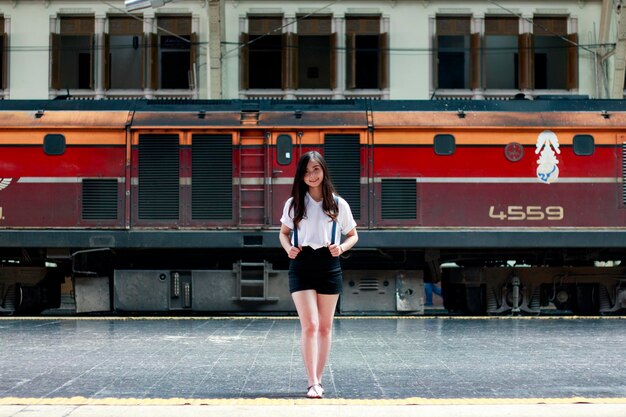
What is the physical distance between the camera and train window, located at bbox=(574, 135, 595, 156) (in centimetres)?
1695

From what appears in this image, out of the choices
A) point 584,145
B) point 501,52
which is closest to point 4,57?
point 501,52

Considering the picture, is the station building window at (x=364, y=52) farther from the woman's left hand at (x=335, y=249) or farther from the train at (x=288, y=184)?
the woman's left hand at (x=335, y=249)

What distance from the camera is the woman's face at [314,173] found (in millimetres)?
7855

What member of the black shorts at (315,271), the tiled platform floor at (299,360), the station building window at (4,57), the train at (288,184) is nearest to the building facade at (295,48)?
the station building window at (4,57)

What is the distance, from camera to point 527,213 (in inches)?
669

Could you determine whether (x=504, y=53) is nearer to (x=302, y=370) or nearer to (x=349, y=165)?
(x=349, y=165)

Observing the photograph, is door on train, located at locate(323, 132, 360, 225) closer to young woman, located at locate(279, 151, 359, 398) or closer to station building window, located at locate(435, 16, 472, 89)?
young woman, located at locate(279, 151, 359, 398)

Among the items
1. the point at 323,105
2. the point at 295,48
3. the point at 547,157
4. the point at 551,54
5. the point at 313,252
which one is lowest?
the point at 313,252

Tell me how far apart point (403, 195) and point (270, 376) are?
326 inches

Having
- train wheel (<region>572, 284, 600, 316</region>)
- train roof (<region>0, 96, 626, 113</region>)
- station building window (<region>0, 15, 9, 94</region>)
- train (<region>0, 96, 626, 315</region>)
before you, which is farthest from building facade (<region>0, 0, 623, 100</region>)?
train wheel (<region>572, 284, 600, 316</region>)

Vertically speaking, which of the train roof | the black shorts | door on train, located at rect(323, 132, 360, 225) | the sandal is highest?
the train roof
